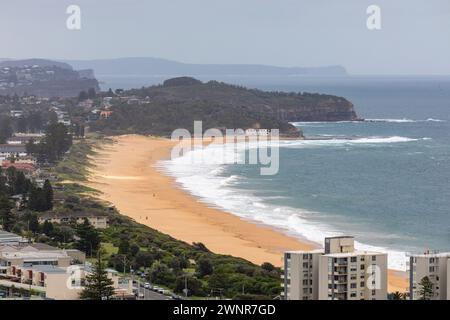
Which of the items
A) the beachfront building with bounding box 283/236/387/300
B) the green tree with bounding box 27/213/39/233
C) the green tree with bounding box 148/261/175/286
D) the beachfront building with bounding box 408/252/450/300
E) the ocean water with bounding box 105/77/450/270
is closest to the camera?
the beachfront building with bounding box 283/236/387/300

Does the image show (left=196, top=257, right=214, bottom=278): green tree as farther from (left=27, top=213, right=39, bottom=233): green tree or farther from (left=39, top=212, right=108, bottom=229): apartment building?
(left=39, top=212, right=108, bottom=229): apartment building

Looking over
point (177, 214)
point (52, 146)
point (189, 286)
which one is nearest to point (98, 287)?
point (189, 286)

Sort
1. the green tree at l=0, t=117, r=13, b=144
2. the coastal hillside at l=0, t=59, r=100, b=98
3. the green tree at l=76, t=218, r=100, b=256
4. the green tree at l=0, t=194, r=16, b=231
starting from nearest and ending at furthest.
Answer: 1. the green tree at l=76, t=218, r=100, b=256
2. the green tree at l=0, t=194, r=16, b=231
3. the green tree at l=0, t=117, r=13, b=144
4. the coastal hillside at l=0, t=59, r=100, b=98

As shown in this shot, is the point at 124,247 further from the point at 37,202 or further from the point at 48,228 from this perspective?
the point at 37,202

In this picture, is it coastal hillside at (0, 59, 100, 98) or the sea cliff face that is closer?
the sea cliff face

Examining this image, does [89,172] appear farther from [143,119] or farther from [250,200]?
[143,119]

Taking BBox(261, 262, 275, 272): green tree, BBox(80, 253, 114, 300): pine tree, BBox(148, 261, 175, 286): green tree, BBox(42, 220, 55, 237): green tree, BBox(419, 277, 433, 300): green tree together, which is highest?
BBox(419, 277, 433, 300): green tree

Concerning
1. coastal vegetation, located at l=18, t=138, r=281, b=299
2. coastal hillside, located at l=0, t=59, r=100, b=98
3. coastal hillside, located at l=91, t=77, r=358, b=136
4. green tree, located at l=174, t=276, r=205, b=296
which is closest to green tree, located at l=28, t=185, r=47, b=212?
coastal vegetation, located at l=18, t=138, r=281, b=299

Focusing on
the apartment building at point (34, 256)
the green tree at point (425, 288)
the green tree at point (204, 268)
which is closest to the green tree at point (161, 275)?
the green tree at point (204, 268)
